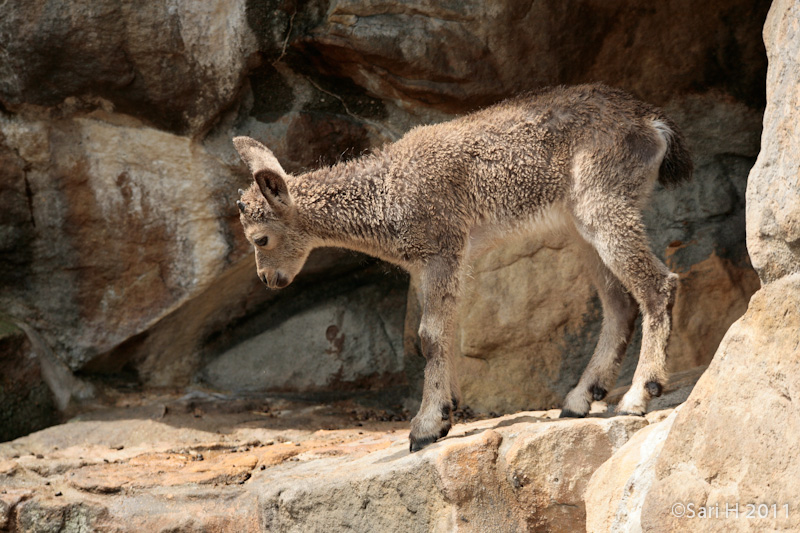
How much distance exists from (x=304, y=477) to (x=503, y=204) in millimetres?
2295

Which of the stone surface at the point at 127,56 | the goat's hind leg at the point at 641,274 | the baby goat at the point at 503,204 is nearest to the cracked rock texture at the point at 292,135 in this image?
the stone surface at the point at 127,56

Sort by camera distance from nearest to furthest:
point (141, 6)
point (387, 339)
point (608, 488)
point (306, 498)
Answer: point (608, 488)
point (306, 498)
point (141, 6)
point (387, 339)

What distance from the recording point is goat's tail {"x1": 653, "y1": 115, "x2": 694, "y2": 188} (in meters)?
5.82

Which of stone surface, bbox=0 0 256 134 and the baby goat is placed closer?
the baby goat

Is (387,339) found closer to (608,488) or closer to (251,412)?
(251,412)

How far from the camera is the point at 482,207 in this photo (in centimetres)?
600

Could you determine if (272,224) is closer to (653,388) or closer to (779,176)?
(653,388)

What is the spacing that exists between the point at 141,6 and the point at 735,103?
5.15 meters

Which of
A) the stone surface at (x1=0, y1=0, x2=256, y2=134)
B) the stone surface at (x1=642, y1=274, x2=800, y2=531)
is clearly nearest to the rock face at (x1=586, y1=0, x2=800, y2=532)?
the stone surface at (x1=642, y1=274, x2=800, y2=531)

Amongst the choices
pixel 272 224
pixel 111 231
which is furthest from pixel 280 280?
pixel 111 231

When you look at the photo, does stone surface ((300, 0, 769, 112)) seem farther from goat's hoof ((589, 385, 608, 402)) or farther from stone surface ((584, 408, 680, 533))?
stone surface ((584, 408, 680, 533))

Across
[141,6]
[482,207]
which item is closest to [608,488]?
[482,207]

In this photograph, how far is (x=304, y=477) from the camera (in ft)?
18.0

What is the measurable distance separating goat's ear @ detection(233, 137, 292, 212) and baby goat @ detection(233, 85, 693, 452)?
0.01 meters
